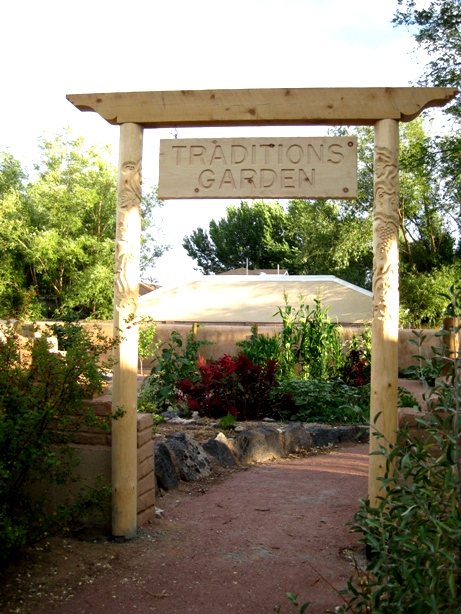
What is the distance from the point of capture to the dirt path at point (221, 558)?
3.51 metres

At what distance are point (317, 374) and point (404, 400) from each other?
203 inches

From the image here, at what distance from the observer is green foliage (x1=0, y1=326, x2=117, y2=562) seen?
3488 mm

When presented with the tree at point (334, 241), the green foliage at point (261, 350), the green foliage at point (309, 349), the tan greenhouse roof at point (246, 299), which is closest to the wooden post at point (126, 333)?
the green foliage at point (261, 350)

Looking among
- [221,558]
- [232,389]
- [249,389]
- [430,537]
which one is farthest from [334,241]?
[430,537]

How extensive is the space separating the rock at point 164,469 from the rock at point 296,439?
1905mm

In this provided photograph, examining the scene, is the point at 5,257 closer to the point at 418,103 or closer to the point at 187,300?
the point at 187,300

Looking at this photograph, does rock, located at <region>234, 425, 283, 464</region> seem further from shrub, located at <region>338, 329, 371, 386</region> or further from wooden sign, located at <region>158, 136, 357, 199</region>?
wooden sign, located at <region>158, 136, 357, 199</region>

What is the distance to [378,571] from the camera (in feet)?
7.71

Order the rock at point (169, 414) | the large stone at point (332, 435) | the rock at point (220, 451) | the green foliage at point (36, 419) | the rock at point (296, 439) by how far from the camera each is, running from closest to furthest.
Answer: the green foliage at point (36, 419)
the rock at point (220, 451)
the rock at point (296, 439)
the large stone at point (332, 435)
the rock at point (169, 414)

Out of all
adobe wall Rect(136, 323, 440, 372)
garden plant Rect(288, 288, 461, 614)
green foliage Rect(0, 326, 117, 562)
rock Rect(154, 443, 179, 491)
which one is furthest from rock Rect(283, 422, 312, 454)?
adobe wall Rect(136, 323, 440, 372)

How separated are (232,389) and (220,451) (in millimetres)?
2004

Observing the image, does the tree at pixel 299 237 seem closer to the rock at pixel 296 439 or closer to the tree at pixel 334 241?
the tree at pixel 334 241

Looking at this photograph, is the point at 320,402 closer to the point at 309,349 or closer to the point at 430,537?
the point at 309,349

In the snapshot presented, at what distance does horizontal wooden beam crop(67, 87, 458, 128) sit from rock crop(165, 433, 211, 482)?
2820 millimetres
